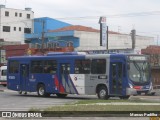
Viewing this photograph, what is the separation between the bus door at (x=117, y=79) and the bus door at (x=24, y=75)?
8.43 metres

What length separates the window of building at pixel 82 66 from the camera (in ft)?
91.9

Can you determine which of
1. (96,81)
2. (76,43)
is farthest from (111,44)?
(96,81)

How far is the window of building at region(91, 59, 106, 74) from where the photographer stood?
88.9ft

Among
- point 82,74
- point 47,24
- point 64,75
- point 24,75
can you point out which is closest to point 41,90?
point 24,75

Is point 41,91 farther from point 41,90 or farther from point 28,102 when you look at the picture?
point 28,102

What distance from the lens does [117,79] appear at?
2645 cm

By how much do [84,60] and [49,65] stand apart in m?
3.62

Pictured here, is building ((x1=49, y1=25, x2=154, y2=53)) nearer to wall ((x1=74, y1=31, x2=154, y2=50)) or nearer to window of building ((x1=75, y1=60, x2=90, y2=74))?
wall ((x1=74, y1=31, x2=154, y2=50))

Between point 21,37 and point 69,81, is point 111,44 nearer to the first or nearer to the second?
point 21,37

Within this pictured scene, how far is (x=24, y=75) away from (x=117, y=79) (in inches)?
363

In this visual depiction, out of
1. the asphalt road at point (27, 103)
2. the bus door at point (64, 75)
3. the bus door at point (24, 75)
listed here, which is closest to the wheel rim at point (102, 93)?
the asphalt road at point (27, 103)

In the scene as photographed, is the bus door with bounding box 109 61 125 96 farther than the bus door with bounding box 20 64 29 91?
No

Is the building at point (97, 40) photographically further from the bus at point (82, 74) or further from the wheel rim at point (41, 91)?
the wheel rim at point (41, 91)

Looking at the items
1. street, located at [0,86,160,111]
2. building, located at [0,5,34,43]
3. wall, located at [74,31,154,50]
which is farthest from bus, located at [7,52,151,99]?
building, located at [0,5,34,43]
